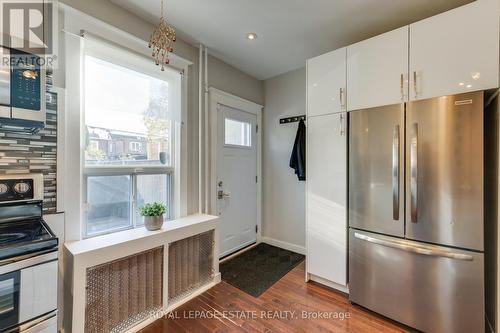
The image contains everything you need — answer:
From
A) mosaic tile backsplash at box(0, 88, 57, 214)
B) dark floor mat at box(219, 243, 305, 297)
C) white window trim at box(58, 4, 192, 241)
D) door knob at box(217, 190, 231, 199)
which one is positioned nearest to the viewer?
mosaic tile backsplash at box(0, 88, 57, 214)

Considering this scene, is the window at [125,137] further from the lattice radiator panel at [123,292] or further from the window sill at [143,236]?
the lattice radiator panel at [123,292]

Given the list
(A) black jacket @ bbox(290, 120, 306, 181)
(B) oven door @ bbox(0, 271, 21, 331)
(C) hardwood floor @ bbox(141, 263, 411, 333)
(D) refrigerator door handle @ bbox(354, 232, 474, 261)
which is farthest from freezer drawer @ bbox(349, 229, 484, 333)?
(B) oven door @ bbox(0, 271, 21, 331)

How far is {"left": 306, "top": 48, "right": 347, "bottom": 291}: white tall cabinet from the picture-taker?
2189mm

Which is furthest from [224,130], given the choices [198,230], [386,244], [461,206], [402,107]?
[461,206]

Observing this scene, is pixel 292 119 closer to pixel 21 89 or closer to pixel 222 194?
pixel 222 194

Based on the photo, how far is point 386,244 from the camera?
6.16ft

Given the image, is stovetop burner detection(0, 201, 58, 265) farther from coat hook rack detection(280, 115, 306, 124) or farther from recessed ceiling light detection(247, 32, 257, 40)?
coat hook rack detection(280, 115, 306, 124)

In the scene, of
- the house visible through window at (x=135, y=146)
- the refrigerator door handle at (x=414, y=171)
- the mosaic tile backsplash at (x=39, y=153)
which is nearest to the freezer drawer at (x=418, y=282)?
the refrigerator door handle at (x=414, y=171)

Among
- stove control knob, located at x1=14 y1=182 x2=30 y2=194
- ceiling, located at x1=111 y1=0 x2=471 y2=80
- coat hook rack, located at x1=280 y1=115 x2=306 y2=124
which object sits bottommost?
stove control knob, located at x1=14 y1=182 x2=30 y2=194

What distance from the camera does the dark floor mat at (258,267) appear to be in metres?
2.45

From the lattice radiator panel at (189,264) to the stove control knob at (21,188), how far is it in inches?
44.3

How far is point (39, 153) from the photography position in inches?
62.7

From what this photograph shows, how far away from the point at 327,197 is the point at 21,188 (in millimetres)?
2468

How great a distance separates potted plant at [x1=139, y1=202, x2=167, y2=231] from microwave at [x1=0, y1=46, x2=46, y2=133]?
0.98m
